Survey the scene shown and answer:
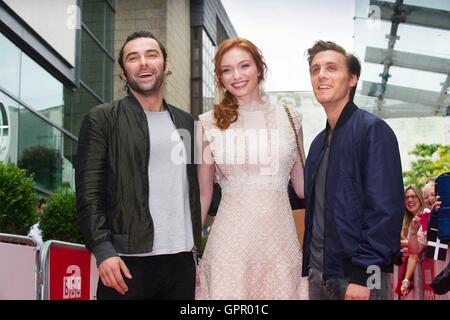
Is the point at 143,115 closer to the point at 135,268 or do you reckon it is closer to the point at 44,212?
the point at 135,268

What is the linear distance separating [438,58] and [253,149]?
9.93ft

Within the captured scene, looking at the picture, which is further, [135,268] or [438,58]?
[438,58]

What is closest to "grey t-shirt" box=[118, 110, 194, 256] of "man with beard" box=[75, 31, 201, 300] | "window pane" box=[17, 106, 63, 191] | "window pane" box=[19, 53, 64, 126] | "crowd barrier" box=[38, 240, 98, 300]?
"man with beard" box=[75, 31, 201, 300]

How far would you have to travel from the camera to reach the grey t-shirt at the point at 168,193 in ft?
8.84

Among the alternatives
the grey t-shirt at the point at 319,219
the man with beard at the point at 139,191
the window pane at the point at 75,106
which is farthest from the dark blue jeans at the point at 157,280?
the window pane at the point at 75,106

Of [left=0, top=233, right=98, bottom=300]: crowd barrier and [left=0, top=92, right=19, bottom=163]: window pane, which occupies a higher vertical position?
[left=0, top=92, right=19, bottom=163]: window pane

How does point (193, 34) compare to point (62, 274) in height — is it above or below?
above

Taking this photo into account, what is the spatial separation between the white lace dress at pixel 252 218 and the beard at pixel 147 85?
0.95 feet

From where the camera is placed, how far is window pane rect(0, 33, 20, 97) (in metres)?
12.6

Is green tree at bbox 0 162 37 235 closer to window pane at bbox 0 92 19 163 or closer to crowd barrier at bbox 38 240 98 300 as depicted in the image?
crowd barrier at bbox 38 240 98 300

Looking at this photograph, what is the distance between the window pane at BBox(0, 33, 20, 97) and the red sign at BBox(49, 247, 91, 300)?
325 inches

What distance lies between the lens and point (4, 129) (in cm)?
1218

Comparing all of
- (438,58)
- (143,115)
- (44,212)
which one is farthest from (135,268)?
(44,212)
